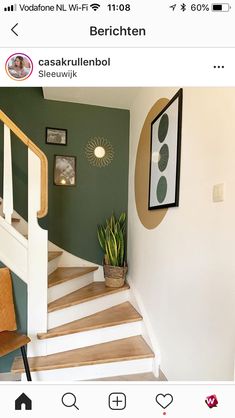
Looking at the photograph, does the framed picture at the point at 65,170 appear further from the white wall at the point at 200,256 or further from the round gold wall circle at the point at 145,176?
the white wall at the point at 200,256

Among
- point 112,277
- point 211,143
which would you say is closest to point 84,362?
point 112,277

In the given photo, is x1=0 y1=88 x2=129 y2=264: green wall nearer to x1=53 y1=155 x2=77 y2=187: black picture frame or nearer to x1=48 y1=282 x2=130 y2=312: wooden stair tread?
x1=53 y1=155 x2=77 y2=187: black picture frame

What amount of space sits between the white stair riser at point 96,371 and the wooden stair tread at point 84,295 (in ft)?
1.22

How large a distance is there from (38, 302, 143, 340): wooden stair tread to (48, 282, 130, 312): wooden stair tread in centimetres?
14

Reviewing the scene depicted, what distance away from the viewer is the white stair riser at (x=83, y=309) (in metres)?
1.64

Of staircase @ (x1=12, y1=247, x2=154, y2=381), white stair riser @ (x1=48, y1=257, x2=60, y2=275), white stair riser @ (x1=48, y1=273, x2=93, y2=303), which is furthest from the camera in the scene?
white stair riser @ (x1=48, y1=257, x2=60, y2=275)
